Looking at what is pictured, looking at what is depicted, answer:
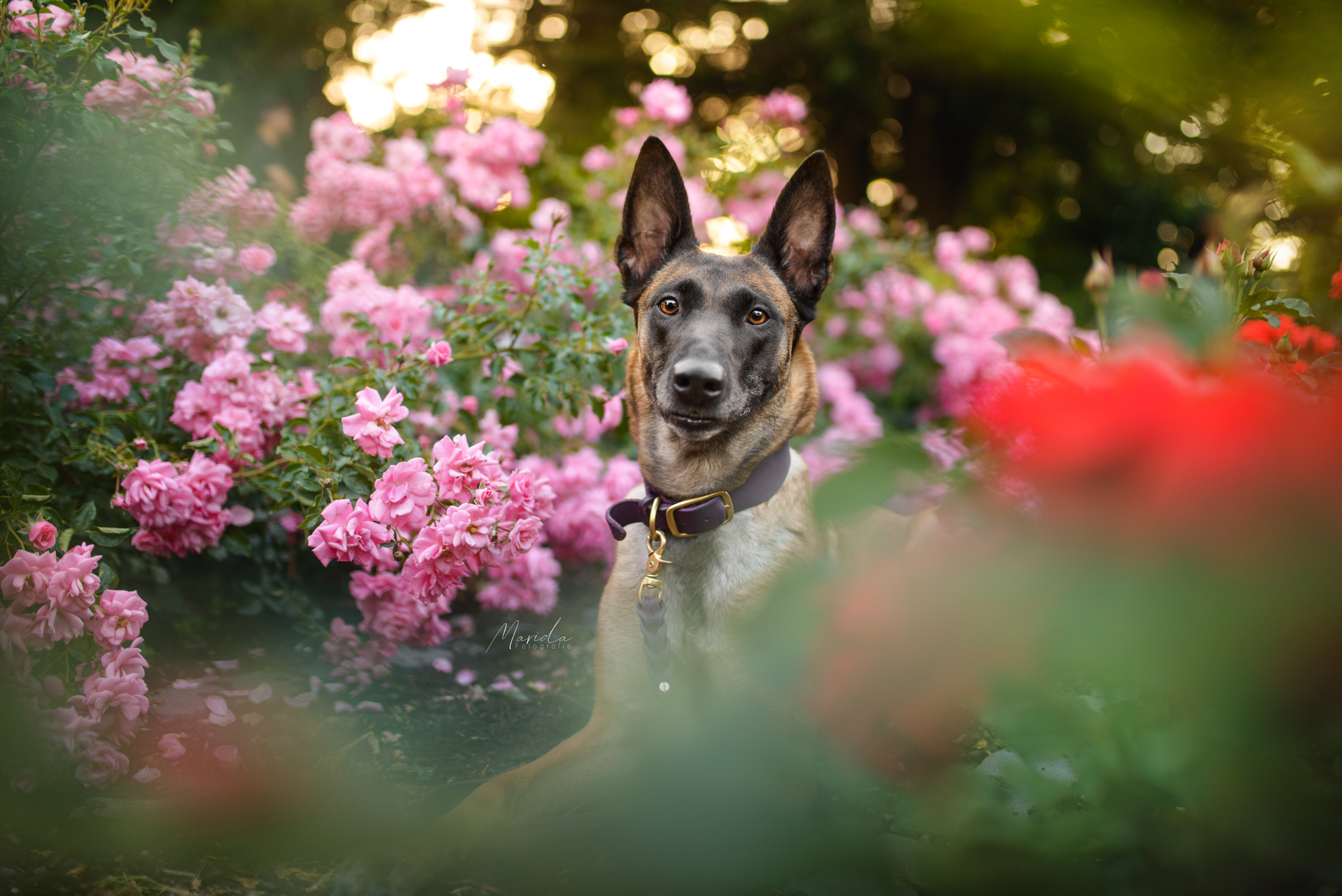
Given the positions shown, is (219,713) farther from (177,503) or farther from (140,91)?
(140,91)

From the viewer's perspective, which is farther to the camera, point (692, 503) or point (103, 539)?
point (692, 503)

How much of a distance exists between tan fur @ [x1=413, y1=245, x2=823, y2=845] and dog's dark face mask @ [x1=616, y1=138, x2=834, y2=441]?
0.15 ft

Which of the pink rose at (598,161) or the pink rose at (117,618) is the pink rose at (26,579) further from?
the pink rose at (598,161)

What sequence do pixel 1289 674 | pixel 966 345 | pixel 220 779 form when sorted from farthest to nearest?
pixel 966 345, pixel 220 779, pixel 1289 674

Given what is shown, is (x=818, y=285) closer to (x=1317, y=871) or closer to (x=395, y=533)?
(x=395, y=533)

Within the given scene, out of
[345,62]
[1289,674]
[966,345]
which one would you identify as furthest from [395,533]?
[345,62]

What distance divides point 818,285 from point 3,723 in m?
2.70

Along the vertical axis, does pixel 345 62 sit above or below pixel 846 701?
above

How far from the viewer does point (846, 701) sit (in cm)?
77

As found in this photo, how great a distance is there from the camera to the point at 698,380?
7.55 feet
